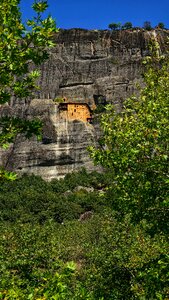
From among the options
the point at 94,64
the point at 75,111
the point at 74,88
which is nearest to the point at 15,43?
the point at 75,111

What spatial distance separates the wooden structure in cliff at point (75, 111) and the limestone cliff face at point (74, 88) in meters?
1.31

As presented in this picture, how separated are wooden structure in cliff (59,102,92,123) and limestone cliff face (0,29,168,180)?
4.30 feet

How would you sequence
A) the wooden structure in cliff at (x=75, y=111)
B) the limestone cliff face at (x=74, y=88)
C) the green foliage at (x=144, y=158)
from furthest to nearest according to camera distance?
the wooden structure in cliff at (x=75, y=111)
the limestone cliff face at (x=74, y=88)
the green foliage at (x=144, y=158)

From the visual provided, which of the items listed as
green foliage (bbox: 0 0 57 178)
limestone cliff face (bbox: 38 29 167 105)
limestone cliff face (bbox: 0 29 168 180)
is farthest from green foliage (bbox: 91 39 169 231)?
limestone cliff face (bbox: 38 29 167 105)

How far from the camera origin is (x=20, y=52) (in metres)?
8.23

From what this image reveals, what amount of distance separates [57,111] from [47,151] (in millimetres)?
8719

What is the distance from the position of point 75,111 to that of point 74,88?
995 cm

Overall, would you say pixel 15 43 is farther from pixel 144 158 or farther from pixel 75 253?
pixel 75 253

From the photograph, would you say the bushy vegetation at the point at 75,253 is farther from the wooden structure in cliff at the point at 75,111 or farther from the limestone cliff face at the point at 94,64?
the limestone cliff face at the point at 94,64

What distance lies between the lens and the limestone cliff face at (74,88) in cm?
8402

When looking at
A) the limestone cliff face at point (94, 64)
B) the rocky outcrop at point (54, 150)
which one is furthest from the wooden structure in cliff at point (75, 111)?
the limestone cliff face at point (94, 64)

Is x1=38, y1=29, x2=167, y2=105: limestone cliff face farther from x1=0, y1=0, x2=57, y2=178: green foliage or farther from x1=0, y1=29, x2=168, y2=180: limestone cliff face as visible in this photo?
x1=0, y1=0, x2=57, y2=178: green foliage

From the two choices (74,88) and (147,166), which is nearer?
(147,166)

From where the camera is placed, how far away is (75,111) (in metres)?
88.7
